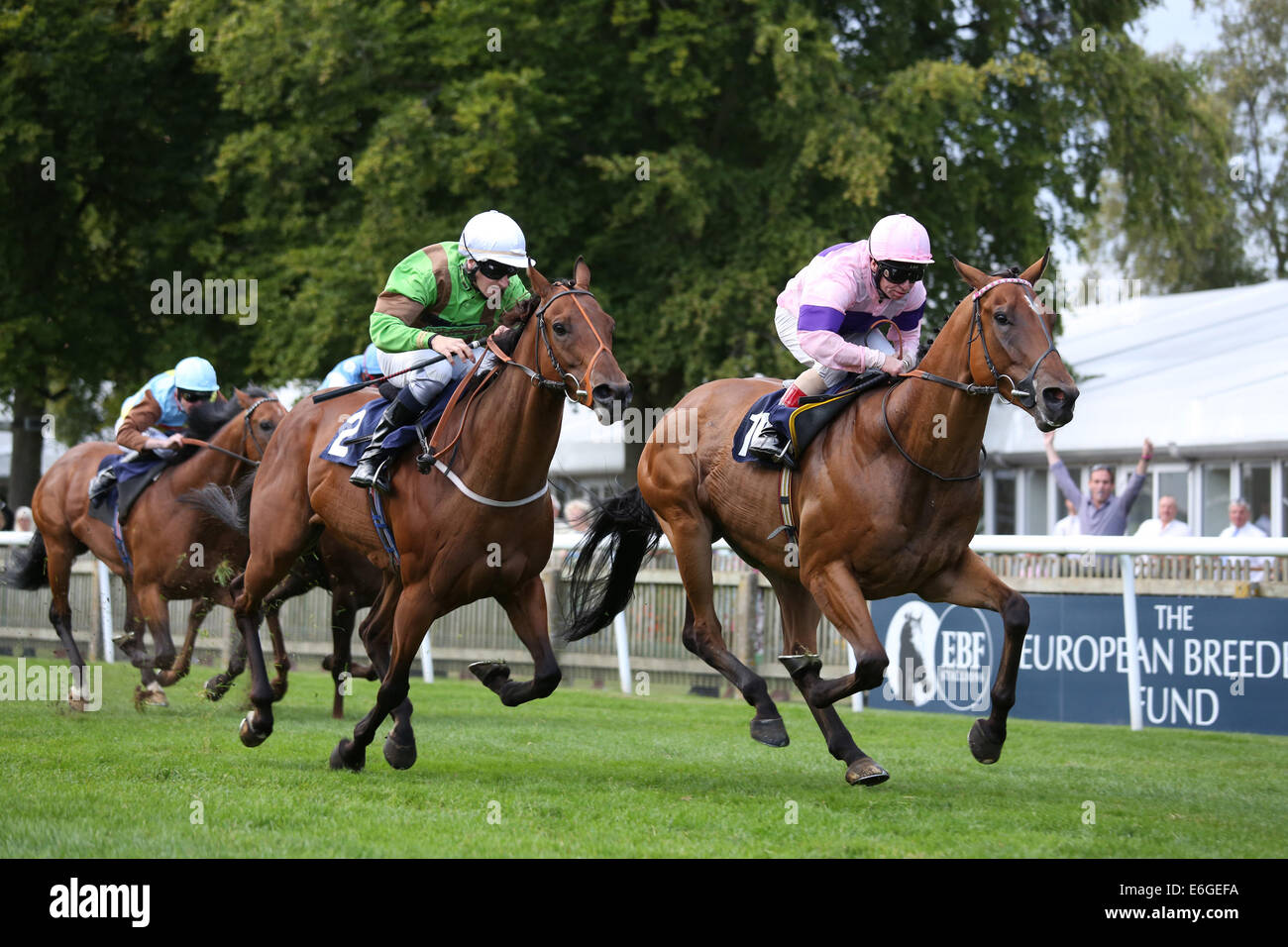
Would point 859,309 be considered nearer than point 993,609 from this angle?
No

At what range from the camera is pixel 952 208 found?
60.2 feet

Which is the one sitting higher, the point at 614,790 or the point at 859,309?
the point at 859,309

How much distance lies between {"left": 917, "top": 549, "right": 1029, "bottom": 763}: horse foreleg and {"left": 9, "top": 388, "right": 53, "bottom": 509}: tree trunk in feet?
57.8

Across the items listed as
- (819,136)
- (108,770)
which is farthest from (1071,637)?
(819,136)

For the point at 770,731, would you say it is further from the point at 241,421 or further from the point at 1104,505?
the point at 1104,505

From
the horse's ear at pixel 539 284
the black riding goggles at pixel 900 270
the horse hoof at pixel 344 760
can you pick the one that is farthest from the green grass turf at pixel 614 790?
the black riding goggles at pixel 900 270

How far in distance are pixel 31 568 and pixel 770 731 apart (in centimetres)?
669

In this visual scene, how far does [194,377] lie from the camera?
9.48 metres

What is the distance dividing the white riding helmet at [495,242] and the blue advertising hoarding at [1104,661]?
15.1ft

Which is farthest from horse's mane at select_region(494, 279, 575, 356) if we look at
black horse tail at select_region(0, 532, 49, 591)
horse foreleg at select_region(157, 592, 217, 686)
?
black horse tail at select_region(0, 532, 49, 591)

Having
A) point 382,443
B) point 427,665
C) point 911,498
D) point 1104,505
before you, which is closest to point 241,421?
point 382,443
